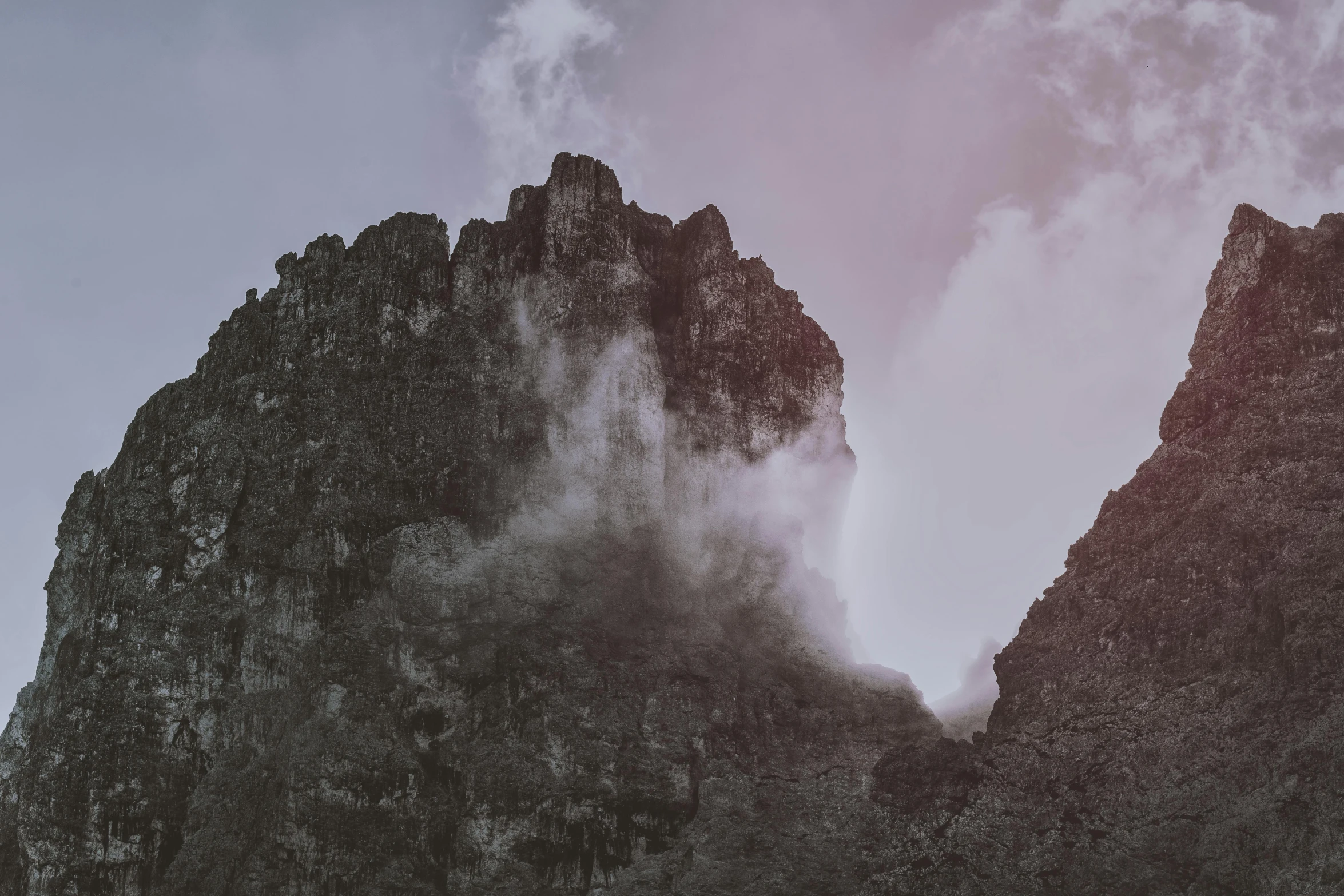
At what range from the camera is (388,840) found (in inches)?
4033

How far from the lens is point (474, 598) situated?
111125mm

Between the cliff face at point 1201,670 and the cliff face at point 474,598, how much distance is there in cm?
729

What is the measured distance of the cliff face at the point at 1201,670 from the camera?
9262 centimetres

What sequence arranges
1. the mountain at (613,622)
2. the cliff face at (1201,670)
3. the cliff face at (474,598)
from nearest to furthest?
the cliff face at (1201,670) < the mountain at (613,622) < the cliff face at (474,598)

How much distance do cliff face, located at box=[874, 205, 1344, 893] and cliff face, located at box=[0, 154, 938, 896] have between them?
287 inches

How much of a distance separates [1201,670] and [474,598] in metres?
41.8

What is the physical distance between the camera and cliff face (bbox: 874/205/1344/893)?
3647 inches

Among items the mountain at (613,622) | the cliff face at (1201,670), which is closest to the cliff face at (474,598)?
the mountain at (613,622)

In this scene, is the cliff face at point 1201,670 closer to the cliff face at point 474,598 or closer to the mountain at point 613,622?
the mountain at point 613,622

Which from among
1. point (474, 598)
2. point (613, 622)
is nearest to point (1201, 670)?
point (613, 622)

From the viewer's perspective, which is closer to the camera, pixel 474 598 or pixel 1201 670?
pixel 1201 670

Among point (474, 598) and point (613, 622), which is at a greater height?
point (474, 598)

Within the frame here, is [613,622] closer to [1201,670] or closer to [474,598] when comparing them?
[474,598]

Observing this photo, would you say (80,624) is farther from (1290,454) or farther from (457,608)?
(1290,454)
